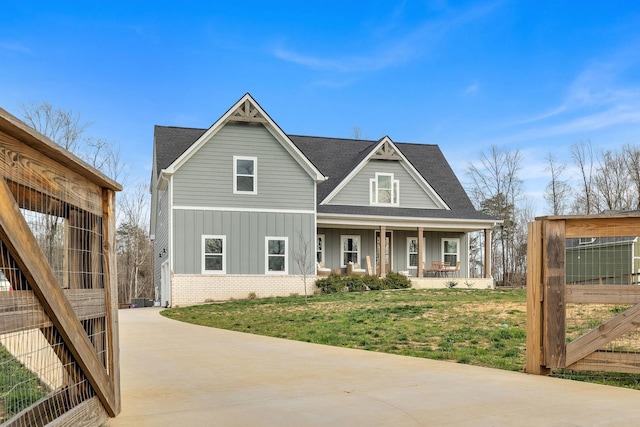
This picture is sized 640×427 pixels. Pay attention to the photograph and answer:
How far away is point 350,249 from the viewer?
27.5 metres

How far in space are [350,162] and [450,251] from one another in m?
6.53

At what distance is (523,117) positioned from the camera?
38406 millimetres

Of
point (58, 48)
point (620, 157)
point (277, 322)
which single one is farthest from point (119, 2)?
point (620, 157)

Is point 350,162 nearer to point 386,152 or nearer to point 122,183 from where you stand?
point 386,152

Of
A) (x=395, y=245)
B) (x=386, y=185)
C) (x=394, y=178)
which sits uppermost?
(x=394, y=178)

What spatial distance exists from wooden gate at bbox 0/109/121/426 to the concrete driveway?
0.53 meters

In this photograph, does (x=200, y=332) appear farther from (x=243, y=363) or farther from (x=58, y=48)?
(x=58, y=48)

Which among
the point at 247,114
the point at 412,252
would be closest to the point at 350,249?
the point at 412,252

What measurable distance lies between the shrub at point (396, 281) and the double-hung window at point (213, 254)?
694 centimetres

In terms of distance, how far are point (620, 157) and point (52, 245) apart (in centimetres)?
4355

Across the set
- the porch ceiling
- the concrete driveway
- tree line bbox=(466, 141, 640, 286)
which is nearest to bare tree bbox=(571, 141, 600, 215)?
tree line bbox=(466, 141, 640, 286)

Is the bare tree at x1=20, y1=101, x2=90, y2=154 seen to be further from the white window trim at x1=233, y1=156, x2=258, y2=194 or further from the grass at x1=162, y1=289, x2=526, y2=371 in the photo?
the grass at x1=162, y1=289, x2=526, y2=371

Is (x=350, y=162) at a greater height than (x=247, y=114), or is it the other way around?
(x=247, y=114)

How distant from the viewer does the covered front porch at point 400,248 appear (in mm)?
26392
